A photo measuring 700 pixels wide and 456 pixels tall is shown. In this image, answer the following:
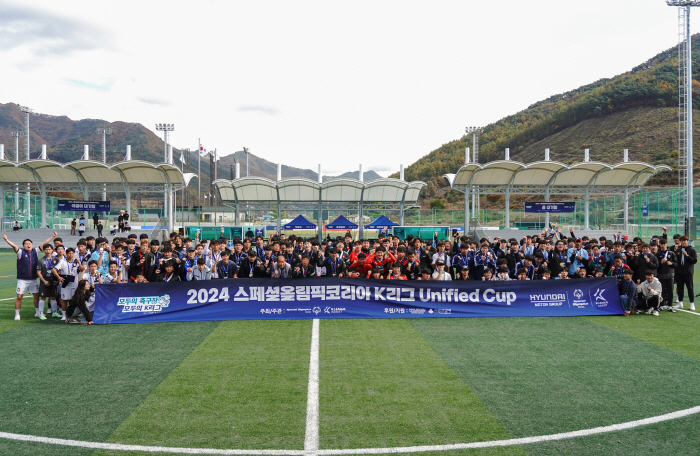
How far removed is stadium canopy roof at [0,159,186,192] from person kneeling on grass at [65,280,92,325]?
2304 centimetres

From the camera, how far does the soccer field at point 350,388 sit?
430 cm

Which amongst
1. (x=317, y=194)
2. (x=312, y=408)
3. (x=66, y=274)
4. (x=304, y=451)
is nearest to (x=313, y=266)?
(x=66, y=274)

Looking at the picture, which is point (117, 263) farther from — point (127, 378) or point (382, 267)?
point (382, 267)

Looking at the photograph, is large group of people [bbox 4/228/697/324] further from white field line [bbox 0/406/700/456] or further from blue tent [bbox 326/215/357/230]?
blue tent [bbox 326/215/357/230]

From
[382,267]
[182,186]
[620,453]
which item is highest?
[182,186]

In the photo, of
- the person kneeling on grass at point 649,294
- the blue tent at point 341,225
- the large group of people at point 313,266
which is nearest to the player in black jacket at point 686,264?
the large group of people at point 313,266

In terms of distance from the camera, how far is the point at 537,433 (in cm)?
442

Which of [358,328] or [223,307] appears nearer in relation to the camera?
[358,328]

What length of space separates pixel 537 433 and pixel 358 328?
471cm

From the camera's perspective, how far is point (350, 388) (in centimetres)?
559

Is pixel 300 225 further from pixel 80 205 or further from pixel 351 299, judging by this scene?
pixel 351 299

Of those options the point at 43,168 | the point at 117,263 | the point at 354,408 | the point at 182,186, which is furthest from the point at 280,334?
the point at 43,168

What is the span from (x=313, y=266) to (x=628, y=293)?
719cm

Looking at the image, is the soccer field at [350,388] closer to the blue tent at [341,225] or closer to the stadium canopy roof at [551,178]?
the blue tent at [341,225]
